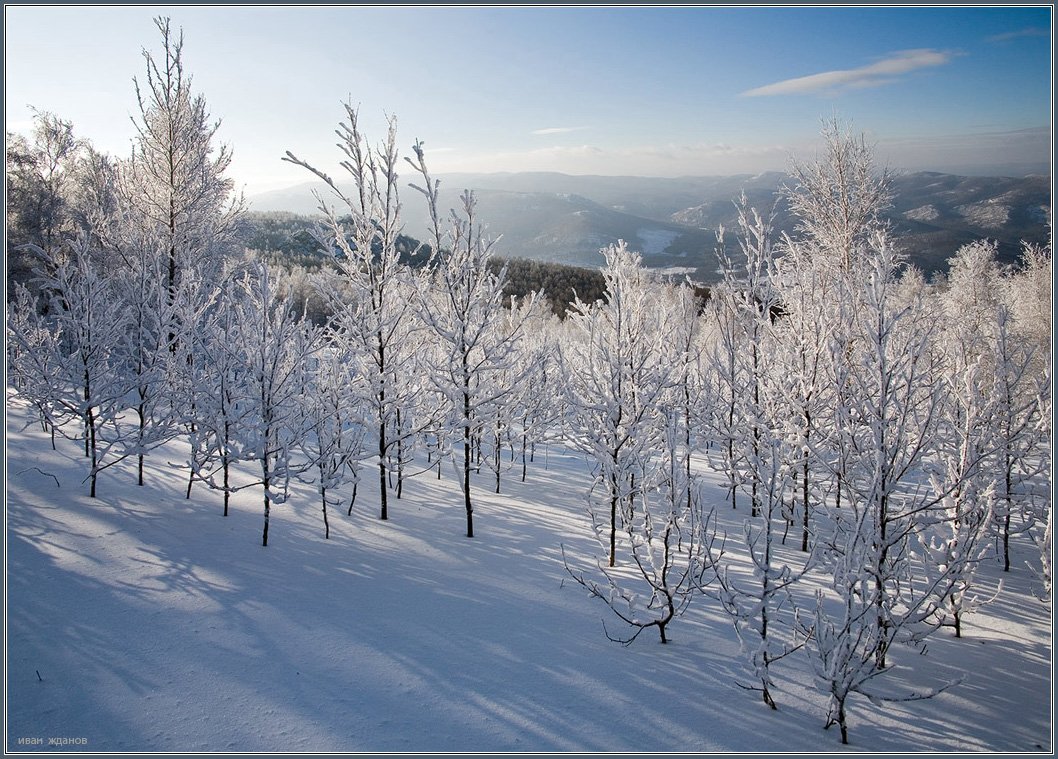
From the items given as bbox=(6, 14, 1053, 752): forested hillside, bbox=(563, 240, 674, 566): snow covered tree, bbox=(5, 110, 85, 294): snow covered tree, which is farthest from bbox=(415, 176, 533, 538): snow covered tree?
bbox=(5, 110, 85, 294): snow covered tree

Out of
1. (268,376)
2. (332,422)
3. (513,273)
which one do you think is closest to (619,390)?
(332,422)

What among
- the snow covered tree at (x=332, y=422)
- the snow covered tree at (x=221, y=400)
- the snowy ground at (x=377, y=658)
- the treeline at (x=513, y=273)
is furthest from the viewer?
the treeline at (x=513, y=273)

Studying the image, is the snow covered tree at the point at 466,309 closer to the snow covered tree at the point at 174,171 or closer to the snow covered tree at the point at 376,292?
the snow covered tree at the point at 376,292

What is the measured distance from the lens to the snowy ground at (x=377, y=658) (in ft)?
13.5

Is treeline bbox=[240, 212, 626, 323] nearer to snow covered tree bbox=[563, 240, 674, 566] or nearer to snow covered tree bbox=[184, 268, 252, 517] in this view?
snow covered tree bbox=[184, 268, 252, 517]

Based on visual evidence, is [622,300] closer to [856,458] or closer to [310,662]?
[856,458]

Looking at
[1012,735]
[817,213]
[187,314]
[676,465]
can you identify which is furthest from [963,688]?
[817,213]

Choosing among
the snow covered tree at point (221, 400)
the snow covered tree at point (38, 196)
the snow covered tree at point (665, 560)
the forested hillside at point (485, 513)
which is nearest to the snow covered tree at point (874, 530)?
the forested hillside at point (485, 513)

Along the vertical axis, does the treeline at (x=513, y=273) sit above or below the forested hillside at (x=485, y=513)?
above

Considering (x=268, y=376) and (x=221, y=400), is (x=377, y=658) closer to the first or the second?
(x=268, y=376)

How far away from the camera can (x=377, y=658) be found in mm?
5020

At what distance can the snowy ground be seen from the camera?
4.11 m

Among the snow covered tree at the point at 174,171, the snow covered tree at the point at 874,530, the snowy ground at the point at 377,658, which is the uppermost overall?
the snow covered tree at the point at 174,171

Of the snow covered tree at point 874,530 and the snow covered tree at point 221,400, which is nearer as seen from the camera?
the snow covered tree at point 874,530
